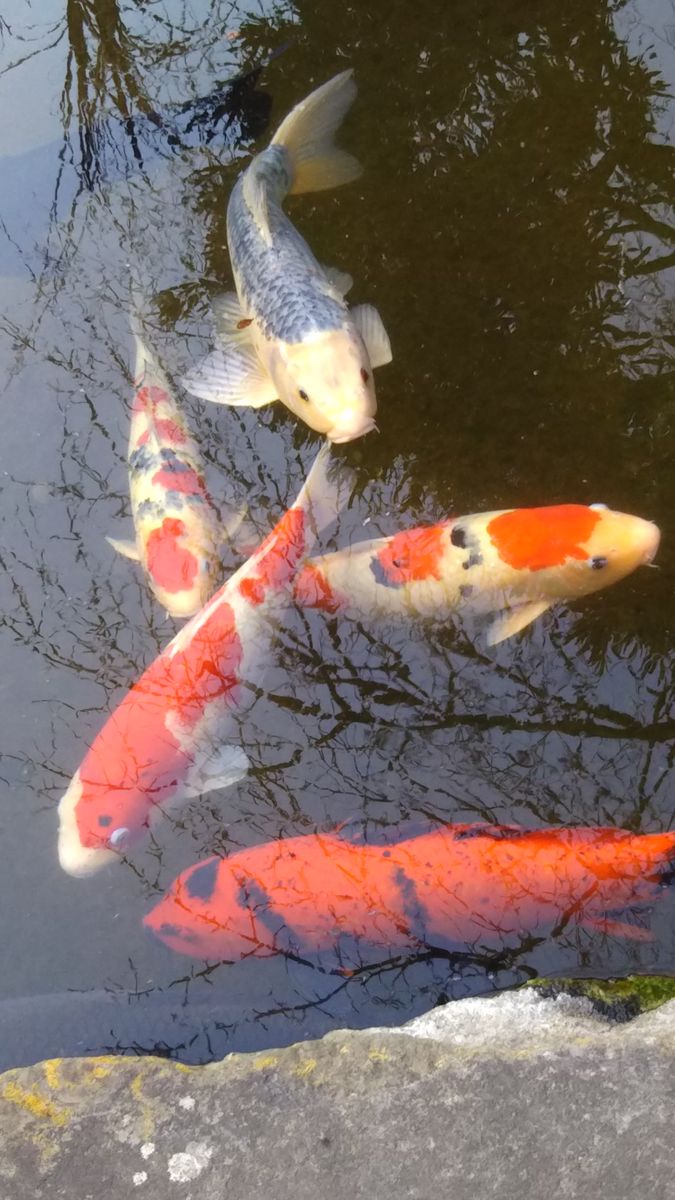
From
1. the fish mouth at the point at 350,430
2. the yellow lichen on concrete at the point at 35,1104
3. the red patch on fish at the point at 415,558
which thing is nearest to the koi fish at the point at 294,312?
the fish mouth at the point at 350,430

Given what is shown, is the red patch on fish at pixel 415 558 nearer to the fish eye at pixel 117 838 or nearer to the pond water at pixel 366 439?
the pond water at pixel 366 439

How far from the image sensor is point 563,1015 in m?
2.46

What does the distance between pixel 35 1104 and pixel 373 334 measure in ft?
10.4

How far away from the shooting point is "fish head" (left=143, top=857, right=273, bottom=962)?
3.06 meters

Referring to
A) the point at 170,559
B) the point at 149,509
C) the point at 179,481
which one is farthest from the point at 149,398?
the point at 170,559

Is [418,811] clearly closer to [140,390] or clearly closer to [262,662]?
[262,662]

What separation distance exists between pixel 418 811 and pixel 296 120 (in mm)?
3535

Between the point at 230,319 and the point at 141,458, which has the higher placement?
the point at 230,319

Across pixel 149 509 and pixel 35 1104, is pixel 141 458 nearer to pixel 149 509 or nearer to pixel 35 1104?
pixel 149 509

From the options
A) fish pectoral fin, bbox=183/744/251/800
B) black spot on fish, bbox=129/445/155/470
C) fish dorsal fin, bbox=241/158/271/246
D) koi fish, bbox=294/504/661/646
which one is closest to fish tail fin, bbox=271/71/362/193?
fish dorsal fin, bbox=241/158/271/246

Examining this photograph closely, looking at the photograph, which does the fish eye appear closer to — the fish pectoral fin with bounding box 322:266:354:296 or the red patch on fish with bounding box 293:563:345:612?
the red patch on fish with bounding box 293:563:345:612

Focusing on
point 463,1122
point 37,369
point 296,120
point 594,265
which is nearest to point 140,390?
point 37,369

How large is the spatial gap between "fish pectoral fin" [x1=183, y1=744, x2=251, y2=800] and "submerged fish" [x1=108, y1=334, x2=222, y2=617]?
61 centimetres

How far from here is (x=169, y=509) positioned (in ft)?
13.0
